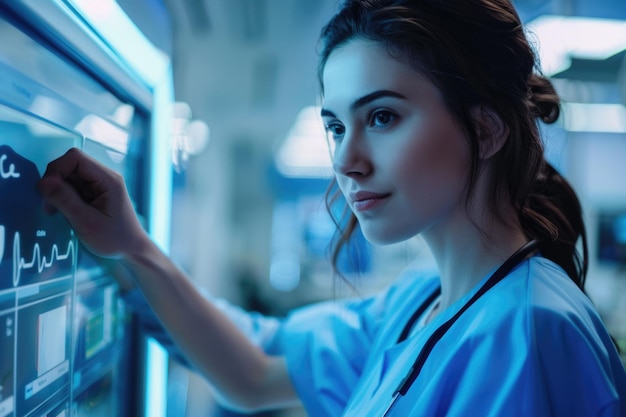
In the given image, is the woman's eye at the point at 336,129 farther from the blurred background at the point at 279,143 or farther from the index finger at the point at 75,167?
the index finger at the point at 75,167

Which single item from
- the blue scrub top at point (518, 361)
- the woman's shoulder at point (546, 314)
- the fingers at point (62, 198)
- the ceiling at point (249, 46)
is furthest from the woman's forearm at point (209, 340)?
the woman's shoulder at point (546, 314)

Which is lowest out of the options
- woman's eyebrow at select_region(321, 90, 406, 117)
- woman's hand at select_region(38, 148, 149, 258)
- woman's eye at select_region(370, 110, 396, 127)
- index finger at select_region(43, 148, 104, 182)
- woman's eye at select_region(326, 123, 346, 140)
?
woman's hand at select_region(38, 148, 149, 258)

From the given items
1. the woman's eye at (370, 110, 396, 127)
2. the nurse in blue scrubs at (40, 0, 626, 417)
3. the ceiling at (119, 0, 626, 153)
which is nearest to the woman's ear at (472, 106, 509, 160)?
the nurse in blue scrubs at (40, 0, 626, 417)

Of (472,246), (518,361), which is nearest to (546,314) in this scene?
(518,361)

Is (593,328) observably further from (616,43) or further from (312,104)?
(312,104)

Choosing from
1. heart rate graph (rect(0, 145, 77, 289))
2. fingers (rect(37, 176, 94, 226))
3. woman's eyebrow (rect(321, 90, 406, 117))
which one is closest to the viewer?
heart rate graph (rect(0, 145, 77, 289))

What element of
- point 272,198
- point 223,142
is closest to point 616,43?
point 223,142

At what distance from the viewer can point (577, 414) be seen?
0.59 m

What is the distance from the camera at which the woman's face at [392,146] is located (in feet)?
2.24

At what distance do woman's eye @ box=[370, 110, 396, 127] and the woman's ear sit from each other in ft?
0.37

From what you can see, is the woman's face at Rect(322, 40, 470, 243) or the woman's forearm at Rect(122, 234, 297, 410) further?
the woman's forearm at Rect(122, 234, 297, 410)

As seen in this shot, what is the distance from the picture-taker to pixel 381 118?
707mm

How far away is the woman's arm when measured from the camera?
0.66 m

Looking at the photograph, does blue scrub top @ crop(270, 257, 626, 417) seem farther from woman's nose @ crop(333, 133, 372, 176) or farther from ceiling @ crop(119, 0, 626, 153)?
ceiling @ crop(119, 0, 626, 153)
